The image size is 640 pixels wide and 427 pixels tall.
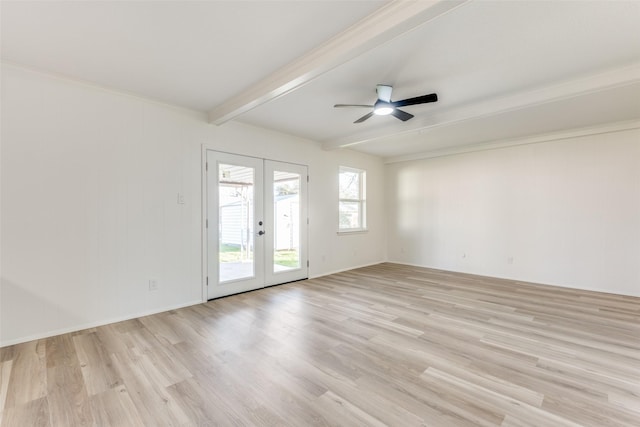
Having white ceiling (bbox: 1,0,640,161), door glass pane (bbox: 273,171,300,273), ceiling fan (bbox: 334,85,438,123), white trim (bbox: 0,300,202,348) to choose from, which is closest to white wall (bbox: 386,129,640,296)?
white ceiling (bbox: 1,0,640,161)

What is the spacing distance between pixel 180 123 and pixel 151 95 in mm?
472

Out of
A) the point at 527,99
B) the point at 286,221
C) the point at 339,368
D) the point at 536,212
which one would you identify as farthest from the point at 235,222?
the point at 536,212

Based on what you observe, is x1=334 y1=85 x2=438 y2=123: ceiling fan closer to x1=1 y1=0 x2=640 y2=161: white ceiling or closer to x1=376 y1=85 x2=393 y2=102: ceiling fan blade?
x1=376 y1=85 x2=393 y2=102: ceiling fan blade

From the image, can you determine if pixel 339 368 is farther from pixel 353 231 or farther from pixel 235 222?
pixel 353 231

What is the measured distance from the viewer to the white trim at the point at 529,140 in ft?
14.1

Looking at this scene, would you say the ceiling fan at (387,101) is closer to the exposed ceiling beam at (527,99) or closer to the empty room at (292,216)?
the empty room at (292,216)

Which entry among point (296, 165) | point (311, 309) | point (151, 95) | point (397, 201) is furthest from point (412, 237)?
point (151, 95)

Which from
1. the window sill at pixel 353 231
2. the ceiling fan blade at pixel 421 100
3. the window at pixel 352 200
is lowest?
the window sill at pixel 353 231

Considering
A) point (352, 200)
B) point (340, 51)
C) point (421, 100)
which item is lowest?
point (352, 200)

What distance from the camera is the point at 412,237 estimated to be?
6.69 meters

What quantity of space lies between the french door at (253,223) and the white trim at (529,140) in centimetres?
298

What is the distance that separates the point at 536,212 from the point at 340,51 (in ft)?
15.9

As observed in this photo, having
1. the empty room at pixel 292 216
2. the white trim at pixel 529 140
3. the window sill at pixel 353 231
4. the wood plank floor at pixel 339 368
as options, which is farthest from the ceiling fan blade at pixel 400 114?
the window sill at pixel 353 231

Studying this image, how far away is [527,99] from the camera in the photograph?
3270 millimetres
